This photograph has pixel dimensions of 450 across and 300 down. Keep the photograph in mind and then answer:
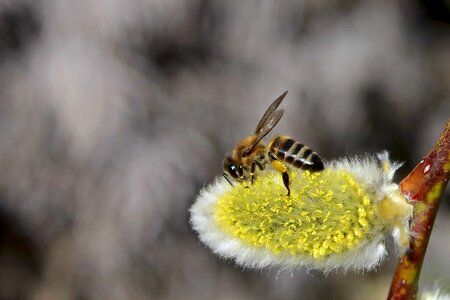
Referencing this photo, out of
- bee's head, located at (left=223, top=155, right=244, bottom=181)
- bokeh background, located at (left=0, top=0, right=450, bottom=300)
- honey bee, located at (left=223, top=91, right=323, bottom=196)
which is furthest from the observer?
bokeh background, located at (left=0, top=0, right=450, bottom=300)

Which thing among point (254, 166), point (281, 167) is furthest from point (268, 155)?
point (281, 167)

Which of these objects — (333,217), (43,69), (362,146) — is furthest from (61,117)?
(333,217)

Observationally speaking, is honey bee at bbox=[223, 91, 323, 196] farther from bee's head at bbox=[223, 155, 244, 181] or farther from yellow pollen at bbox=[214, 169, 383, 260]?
yellow pollen at bbox=[214, 169, 383, 260]

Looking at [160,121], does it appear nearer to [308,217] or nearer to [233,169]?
[233,169]

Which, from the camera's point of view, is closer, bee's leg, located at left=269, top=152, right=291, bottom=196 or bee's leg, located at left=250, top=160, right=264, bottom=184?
bee's leg, located at left=269, top=152, right=291, bottom=196

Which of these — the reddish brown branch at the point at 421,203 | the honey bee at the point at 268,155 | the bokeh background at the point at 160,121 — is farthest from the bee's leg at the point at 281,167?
the bokeh background at the point at 160,121

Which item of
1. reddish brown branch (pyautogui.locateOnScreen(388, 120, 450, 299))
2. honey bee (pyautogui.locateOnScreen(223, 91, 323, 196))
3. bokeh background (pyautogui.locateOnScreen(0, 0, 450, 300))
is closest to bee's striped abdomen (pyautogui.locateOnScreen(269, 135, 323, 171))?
honey bee (pyautogui.locateOnScreen(223, 91, 323, 196))

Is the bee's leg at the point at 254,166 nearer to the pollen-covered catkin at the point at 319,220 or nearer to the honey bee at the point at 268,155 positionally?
the honey bee at the point at 268,155
